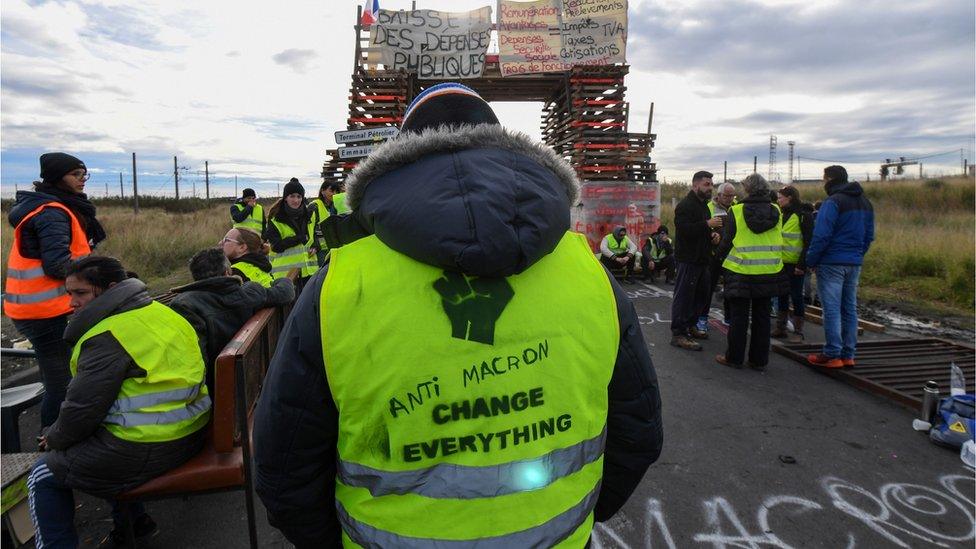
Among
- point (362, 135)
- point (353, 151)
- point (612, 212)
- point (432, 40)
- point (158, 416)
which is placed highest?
point (432, 40)

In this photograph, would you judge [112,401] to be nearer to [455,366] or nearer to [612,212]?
[455,366]

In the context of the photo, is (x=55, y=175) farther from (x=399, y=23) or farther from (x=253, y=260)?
(x=399, y=23)

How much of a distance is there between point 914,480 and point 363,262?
3.90 metres

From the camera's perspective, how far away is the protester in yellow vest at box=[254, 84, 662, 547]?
112cm

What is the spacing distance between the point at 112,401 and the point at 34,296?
1.90 metres

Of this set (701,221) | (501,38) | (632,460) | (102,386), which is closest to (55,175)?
(102,386)

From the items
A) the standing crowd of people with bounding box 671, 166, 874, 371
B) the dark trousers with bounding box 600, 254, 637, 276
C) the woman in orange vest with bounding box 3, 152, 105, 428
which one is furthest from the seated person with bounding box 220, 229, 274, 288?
the dark trousers with bounding box 600, 254, 637, 276

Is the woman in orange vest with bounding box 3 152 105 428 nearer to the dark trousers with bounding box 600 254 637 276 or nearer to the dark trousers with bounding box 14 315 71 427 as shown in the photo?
the dark trousers with bounding box 14 315 71 427

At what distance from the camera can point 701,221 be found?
5938mm

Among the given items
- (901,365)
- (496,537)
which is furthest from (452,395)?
(901,365)

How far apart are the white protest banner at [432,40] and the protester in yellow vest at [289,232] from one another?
5607 millimetres

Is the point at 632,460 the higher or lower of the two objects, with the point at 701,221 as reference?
lower

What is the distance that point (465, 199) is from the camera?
1.08m

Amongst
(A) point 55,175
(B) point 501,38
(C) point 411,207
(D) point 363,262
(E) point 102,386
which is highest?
(B) point 501,38
